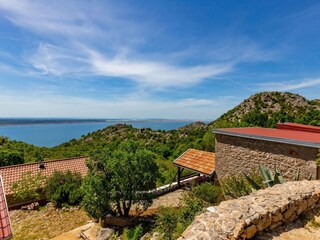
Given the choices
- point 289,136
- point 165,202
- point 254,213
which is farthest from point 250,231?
point 165,202

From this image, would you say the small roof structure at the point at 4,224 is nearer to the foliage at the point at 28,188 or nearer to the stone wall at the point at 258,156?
the stone wall at the point at 258,156

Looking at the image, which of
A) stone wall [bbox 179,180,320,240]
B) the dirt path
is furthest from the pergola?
stone wall [bbox 179,180,320,240]

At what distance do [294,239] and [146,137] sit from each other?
50.8 m

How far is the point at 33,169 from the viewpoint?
779 inches

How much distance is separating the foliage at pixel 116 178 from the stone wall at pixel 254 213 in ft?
20.2

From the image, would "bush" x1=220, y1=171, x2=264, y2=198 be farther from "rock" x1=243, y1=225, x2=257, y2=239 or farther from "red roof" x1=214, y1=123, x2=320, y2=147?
"rock" x1=243, y1=225, x2=257, y2=239

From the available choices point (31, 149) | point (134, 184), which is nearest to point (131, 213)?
point (134, 184)

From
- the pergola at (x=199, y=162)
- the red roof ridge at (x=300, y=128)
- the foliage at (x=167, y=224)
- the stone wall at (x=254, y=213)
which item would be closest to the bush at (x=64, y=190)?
the pergola at (x=199, y=162)

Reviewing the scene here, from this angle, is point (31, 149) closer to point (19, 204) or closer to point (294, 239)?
point (19, 204)

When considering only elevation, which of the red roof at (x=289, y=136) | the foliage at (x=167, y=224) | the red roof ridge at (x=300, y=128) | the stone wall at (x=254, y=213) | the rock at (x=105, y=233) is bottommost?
the rock at (x=105, y=233)

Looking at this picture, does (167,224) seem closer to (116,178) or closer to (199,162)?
(116,178)

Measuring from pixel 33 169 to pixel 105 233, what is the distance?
44.6 ft

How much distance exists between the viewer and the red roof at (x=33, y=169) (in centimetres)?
1796

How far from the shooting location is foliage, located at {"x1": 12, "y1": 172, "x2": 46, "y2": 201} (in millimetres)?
16278
